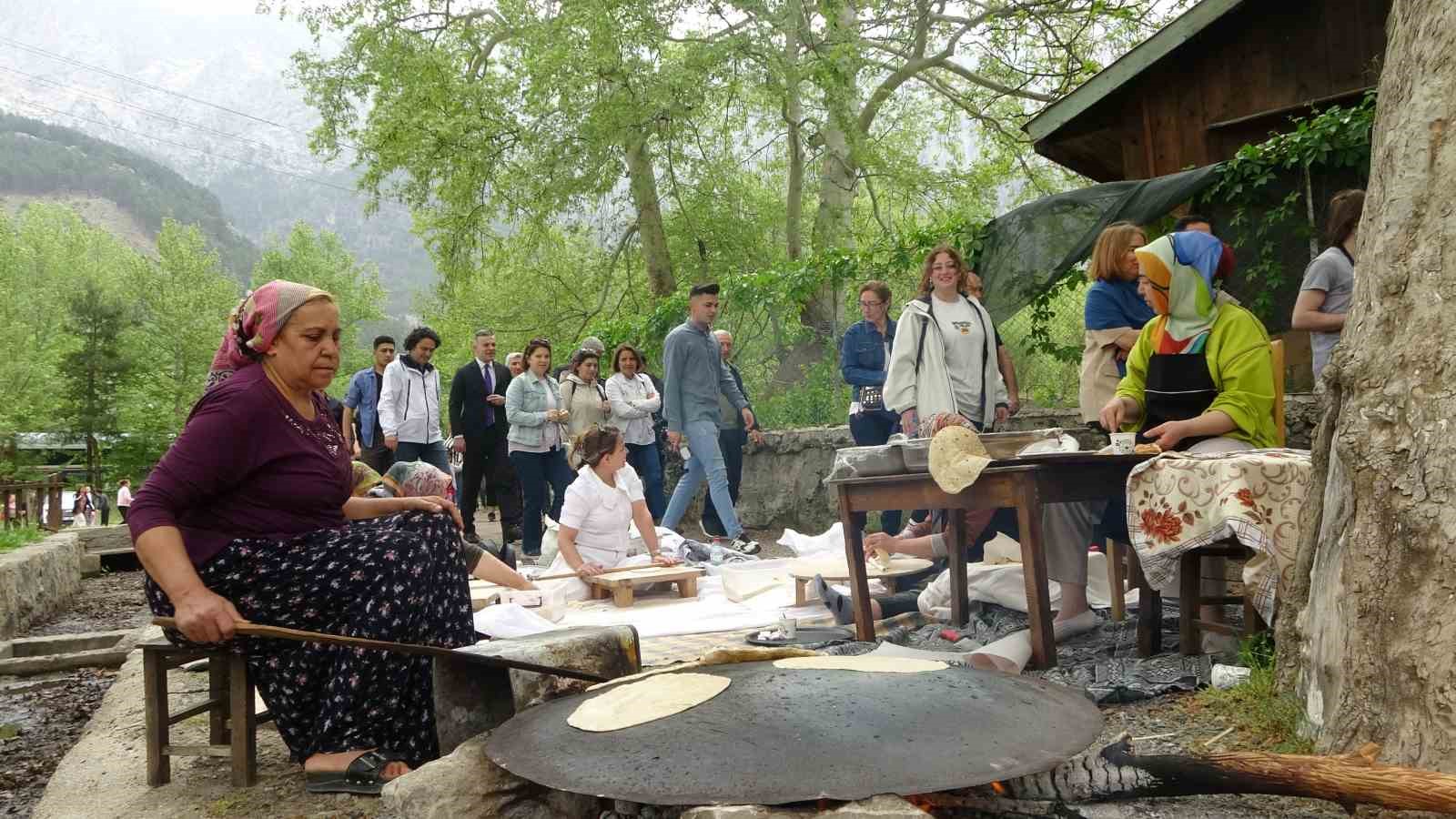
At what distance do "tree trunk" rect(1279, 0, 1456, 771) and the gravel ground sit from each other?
13.4ft

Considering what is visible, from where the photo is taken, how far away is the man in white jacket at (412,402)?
915cm

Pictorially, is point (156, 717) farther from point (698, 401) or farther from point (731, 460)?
point (731, 460)

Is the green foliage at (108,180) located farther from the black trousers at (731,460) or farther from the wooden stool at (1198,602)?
the wooden stool at (1198,602)

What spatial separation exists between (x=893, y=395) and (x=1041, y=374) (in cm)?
720

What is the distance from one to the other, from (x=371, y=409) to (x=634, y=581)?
13.5 ft

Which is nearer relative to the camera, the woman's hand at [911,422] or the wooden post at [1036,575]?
the wooden post at [1036,575]

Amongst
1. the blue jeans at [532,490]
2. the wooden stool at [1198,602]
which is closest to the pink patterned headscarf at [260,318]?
the wooden stool at [1198,602]

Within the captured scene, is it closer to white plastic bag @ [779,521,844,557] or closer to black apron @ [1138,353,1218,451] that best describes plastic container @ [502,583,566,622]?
white plastic bag @ [779,521,844,557]

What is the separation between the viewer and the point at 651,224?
17.5m

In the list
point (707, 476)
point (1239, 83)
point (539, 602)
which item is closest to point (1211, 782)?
point (539, 602)

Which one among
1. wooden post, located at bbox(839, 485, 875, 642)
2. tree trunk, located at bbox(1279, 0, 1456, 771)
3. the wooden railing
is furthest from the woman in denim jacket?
the wooden railing

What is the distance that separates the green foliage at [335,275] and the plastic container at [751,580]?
5201 cm

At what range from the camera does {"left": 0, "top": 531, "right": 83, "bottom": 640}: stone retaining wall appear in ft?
24.7

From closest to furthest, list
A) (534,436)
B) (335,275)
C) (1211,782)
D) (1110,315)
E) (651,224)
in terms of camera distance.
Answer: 1. (1211,782)
2. (1110,315)
3. (534,436)
4. (651,224)
5. (335,275)
